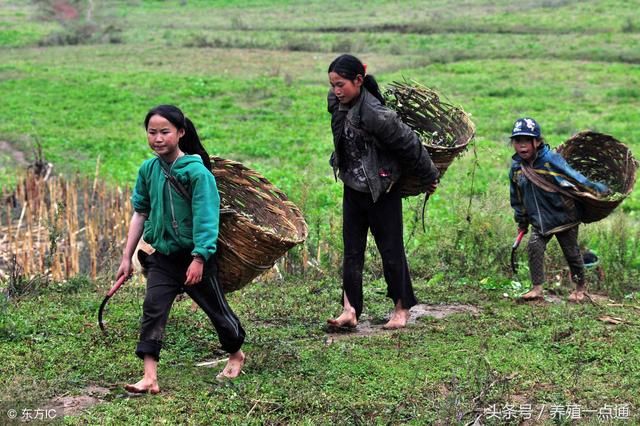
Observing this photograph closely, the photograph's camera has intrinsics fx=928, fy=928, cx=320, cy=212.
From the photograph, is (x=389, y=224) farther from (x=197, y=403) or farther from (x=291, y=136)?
(x=291, y=136)

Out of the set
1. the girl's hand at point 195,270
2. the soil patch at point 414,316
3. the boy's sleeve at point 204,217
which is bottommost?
the soil patch at point 414,316

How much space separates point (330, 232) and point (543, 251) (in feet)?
7.61

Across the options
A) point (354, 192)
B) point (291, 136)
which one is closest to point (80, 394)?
point (354, 192)

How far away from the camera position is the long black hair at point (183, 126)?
4.98 m

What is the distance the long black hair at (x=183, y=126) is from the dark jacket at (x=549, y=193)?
3062 mm

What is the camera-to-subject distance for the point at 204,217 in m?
4.97

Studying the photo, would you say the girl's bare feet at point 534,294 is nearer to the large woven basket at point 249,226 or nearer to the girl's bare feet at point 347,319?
the girl's bare feet at point 347,319

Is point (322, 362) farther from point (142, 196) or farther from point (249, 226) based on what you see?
point (142, 196)

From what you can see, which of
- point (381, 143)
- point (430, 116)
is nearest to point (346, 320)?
point (381, 143)

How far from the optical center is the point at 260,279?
823 cm

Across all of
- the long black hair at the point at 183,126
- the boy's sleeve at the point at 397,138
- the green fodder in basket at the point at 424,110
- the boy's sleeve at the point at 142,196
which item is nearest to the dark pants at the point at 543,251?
the green fodder in basket at the point at 424,110

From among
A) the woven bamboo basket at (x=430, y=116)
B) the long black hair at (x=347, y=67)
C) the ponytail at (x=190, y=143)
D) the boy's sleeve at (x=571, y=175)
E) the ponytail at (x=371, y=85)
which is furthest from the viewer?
the boy's sleeve at (x=571, y=175)

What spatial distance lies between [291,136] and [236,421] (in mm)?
12455

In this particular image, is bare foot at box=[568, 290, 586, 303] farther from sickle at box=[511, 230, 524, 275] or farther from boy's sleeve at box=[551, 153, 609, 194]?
boy's sleeve at box=[551, 153, 609, 194]
